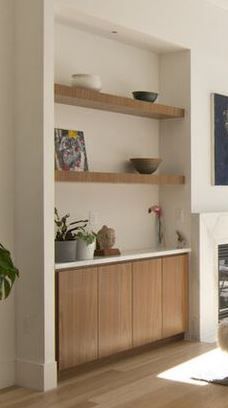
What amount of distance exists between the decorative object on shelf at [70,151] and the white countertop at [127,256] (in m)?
0.74

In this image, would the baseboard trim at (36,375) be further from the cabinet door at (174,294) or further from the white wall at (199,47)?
the white wall at (199,47)

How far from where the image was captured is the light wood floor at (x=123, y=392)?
13.4 ft

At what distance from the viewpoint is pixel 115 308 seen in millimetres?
5066

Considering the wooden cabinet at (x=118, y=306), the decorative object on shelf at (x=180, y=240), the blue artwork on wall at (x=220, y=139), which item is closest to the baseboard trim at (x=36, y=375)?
the wooden cabinet at (x=118, y=306)

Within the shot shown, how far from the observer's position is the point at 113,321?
505cm

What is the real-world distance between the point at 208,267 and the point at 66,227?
175 centimetres

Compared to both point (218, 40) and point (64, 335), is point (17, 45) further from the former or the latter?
point (218, 40)

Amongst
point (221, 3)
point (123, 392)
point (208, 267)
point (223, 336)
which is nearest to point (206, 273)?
point (208, 267)

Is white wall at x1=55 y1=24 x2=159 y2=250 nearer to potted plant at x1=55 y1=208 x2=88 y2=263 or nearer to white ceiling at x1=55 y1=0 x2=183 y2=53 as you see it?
white ceiling at x1=55 y1=0 x2=183 y2=53

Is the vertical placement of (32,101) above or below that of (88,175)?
above

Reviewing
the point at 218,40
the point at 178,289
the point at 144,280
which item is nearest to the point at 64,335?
the point at 144,280

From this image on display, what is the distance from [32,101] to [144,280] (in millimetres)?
1820

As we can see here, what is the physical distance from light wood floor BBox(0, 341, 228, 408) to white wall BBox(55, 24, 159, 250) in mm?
1253

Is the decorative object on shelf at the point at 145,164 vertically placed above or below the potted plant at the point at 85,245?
above
